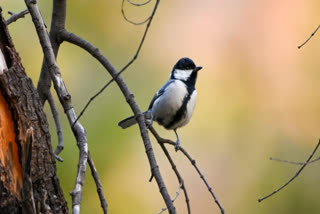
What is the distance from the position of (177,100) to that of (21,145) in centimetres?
253

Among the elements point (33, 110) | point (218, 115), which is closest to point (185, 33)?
point (218, 115)

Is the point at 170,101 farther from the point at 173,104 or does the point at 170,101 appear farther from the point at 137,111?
the point at 137,111

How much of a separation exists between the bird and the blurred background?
3.55 feet

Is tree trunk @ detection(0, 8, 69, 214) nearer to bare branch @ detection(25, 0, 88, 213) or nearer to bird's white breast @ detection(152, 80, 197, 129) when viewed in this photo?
bare branch @ detection(25, 0, 88, 213)

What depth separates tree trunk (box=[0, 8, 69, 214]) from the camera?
1718 mm

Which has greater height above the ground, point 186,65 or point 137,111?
point 186,65

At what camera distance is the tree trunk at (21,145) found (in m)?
1.72

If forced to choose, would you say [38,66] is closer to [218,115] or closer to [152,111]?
[152,111]

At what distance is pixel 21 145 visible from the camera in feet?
5.83

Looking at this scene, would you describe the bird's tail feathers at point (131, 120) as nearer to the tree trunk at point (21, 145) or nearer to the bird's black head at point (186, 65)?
the bird's black head at point (186, 65)

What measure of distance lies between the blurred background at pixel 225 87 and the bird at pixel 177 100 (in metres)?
1.08

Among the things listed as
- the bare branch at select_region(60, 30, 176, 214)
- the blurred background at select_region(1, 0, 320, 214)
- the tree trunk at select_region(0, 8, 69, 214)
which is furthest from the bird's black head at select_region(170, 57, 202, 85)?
the tree trunk at select_region(0, 8, 69, 214)

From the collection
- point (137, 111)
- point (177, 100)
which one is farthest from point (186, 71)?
point (137, 111)

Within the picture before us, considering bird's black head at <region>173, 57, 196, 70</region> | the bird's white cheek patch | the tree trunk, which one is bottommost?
the tree trunk
